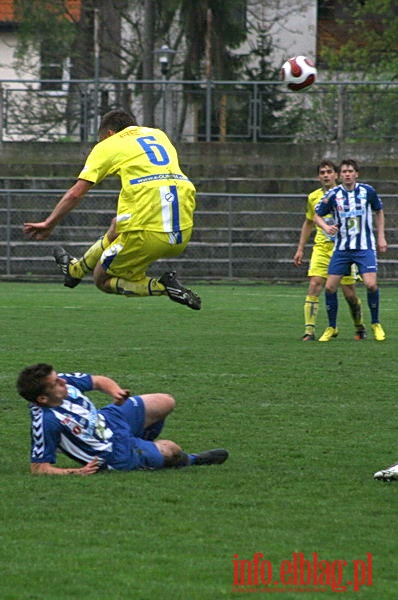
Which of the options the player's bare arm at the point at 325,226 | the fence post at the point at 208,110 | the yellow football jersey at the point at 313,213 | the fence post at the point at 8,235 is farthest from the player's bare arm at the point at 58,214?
the fence post at the point at 208,110

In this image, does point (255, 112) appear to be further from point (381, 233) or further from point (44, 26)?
point (381, 233)

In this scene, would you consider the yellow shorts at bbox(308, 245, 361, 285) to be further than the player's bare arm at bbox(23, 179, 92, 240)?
Yes

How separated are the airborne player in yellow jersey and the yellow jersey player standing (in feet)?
17.4

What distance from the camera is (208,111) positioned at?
29109 mm

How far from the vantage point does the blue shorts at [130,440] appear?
735cm

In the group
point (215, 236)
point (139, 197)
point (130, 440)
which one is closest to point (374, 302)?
point (139, 197)

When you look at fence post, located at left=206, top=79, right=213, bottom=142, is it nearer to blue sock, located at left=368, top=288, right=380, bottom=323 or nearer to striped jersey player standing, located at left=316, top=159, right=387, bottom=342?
striped jersey player standing, located at left=316, top=159, right=387, bottom=342

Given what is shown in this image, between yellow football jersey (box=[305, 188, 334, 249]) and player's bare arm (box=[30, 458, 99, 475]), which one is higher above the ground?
yellow football jersey (box=[305, 188, 334, 249])

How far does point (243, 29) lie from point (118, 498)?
28.6 meters

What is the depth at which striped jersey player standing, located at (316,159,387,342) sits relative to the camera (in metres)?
14.9

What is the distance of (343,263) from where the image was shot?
1502cm

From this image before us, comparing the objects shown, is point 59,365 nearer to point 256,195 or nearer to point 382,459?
point 382,459

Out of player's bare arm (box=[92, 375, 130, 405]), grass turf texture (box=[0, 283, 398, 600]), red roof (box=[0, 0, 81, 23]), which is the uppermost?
red roof (box=[0, 0, 81, 23])

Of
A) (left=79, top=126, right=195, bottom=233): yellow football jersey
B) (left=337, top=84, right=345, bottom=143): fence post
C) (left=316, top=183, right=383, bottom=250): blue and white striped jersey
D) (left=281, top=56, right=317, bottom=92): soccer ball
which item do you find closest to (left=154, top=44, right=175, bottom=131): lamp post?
(left=337, top=84, right=345, bottom=143): fence post
